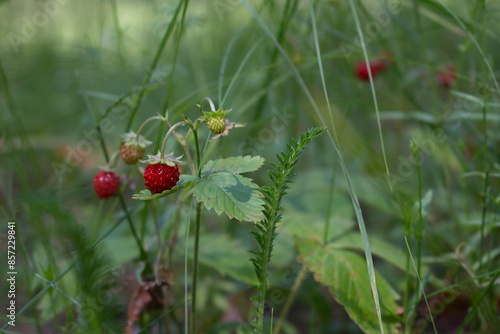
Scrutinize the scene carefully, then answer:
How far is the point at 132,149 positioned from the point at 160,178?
157mm

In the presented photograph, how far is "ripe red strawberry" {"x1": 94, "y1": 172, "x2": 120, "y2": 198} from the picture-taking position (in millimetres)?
887

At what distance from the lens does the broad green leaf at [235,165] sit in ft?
2.43

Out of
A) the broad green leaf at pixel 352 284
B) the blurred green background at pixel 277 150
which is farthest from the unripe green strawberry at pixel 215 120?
the broad green leaf at pixel 352 284

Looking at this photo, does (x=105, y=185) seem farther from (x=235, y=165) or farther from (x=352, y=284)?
(x=352, y=284)

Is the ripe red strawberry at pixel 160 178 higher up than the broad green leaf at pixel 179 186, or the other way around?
the ripe red strawberry at pixel 160 178

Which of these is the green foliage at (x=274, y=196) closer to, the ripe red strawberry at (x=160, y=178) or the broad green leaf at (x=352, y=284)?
the ripe red strawberry at (x=160, y=178)

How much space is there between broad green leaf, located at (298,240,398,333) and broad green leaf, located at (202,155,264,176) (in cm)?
37

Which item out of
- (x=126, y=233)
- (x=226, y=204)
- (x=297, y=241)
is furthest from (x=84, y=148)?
(x=226, y=204)

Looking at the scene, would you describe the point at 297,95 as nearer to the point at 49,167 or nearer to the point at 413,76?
the point at 413,76

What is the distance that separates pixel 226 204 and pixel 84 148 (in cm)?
159

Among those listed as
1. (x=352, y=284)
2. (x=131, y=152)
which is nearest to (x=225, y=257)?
(x=352, y=284)

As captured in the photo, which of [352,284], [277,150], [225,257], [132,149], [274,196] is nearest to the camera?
[274,196]

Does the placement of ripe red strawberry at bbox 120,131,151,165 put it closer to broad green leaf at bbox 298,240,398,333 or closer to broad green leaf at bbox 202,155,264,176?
broad green leaf at bbox 202,155,264,176

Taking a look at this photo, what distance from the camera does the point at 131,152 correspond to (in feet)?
2.70
